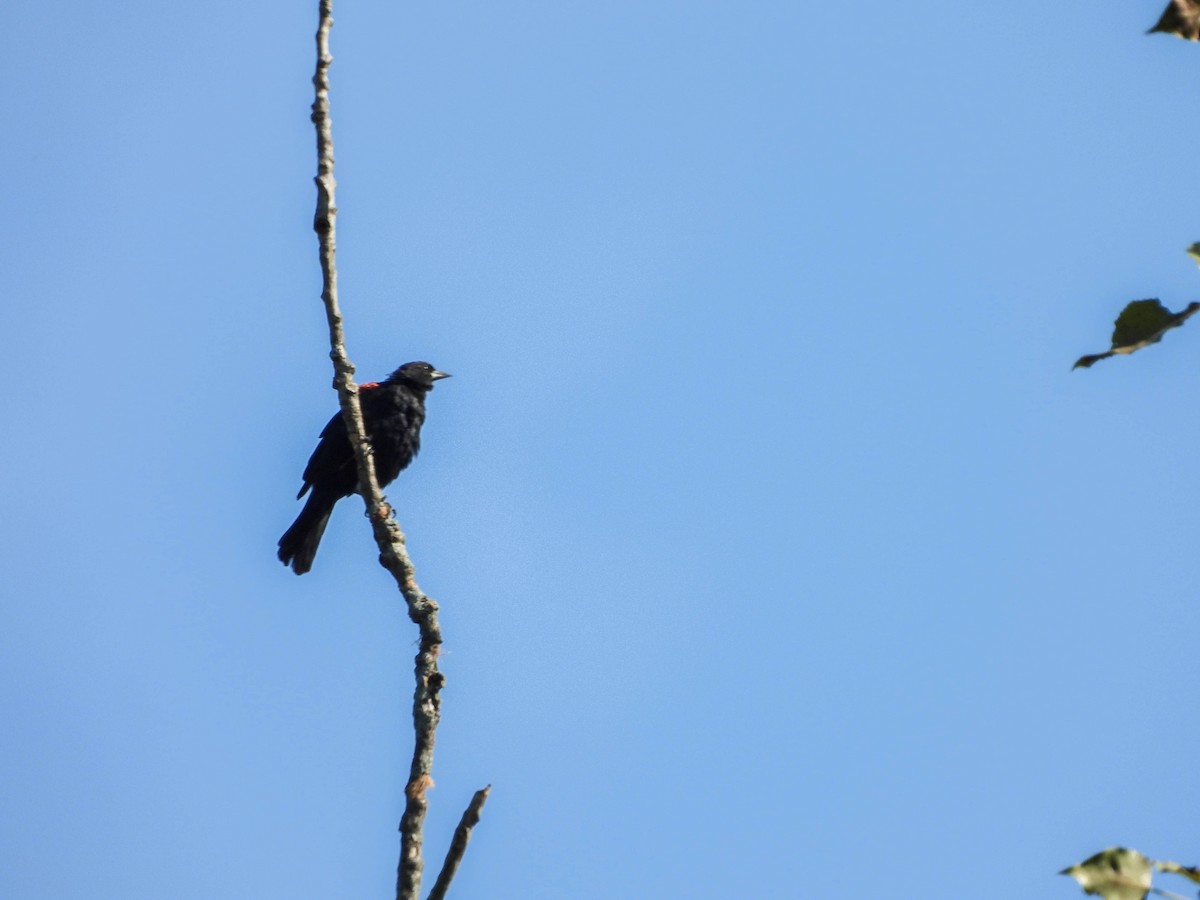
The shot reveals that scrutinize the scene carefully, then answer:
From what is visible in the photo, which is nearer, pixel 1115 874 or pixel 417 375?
pixel 1115 874

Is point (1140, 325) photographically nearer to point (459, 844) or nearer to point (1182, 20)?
point (1182, 20)

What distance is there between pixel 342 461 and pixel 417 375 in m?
1.27

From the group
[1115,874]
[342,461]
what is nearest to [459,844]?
[1115,874]

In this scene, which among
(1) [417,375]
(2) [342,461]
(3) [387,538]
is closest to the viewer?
(3) [387,538]

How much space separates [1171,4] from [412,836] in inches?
107

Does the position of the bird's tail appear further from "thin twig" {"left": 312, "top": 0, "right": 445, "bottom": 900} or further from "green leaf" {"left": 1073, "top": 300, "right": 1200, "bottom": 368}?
"green leaf" {"left": 1073, "top": 300, "right": 1200, "bottom": 368}

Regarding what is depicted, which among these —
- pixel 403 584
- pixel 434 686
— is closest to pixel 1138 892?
pixel 434 686

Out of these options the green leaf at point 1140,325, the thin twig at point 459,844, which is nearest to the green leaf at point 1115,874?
the green leaf at point 1140,325

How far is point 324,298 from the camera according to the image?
Answer: 4.55m

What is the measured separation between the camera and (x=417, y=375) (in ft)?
33.3

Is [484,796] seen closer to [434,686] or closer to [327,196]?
[434,686]

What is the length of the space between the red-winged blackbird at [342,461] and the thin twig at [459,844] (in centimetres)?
610

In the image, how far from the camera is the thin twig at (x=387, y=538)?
353cm

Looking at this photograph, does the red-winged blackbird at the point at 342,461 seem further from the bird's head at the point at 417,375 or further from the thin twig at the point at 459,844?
the thin twig at the point at 459,844
